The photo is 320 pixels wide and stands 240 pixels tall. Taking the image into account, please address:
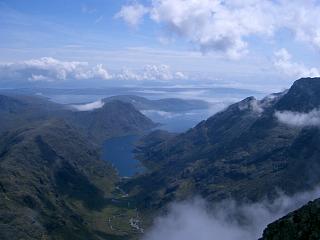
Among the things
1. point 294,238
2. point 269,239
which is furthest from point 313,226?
point 269,239

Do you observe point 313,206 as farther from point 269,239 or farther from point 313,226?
point 269,239

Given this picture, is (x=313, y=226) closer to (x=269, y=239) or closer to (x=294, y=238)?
(x=294, y=238)

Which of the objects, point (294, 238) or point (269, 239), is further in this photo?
point (269, 239)

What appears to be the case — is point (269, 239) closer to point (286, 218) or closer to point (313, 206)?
point (286, 218)

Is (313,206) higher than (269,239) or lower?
higher

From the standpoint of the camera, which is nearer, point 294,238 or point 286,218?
point 294,238

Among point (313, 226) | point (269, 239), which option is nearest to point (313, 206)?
point (313, 226)
